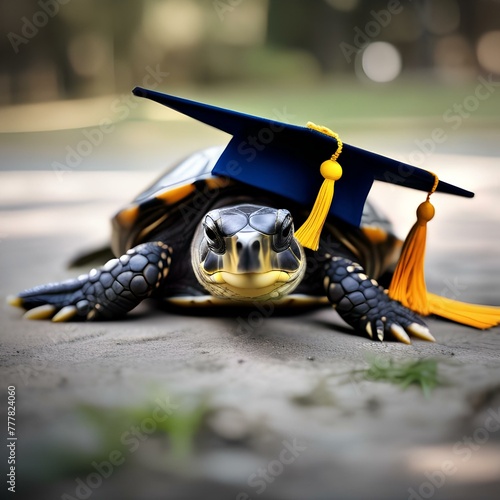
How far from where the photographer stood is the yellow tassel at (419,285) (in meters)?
2.19

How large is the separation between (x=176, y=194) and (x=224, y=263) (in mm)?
570

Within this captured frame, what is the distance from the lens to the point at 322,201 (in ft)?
6.66

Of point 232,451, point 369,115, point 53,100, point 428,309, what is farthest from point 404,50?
point 232,451

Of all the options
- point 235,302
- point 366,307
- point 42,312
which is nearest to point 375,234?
point 366,307

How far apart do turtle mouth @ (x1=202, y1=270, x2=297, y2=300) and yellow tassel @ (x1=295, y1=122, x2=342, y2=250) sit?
139 millimetres

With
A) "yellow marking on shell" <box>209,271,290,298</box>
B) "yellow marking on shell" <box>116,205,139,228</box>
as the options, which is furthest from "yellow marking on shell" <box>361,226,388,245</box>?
"yellow marking on shell" <box>116,205,139,228</box>

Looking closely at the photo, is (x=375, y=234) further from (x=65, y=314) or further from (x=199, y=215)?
(x=65, y=314)

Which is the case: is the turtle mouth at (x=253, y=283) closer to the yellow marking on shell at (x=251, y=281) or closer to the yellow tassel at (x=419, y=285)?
the yellow marking on shell at (x=251, y=281)

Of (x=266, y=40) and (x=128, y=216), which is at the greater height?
(x=266, y=40)

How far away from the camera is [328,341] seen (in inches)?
78.8

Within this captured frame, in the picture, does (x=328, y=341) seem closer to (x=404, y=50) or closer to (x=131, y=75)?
(x=131, y=75)

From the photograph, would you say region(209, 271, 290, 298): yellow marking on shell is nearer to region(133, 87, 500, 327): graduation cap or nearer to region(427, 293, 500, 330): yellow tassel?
region(133, 87, 500, 327): graduation cap

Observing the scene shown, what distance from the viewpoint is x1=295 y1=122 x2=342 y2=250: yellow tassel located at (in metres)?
2.02

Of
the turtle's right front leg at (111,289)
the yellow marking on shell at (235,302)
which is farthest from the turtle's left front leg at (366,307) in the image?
the turtle's right front leg at (111,289)
